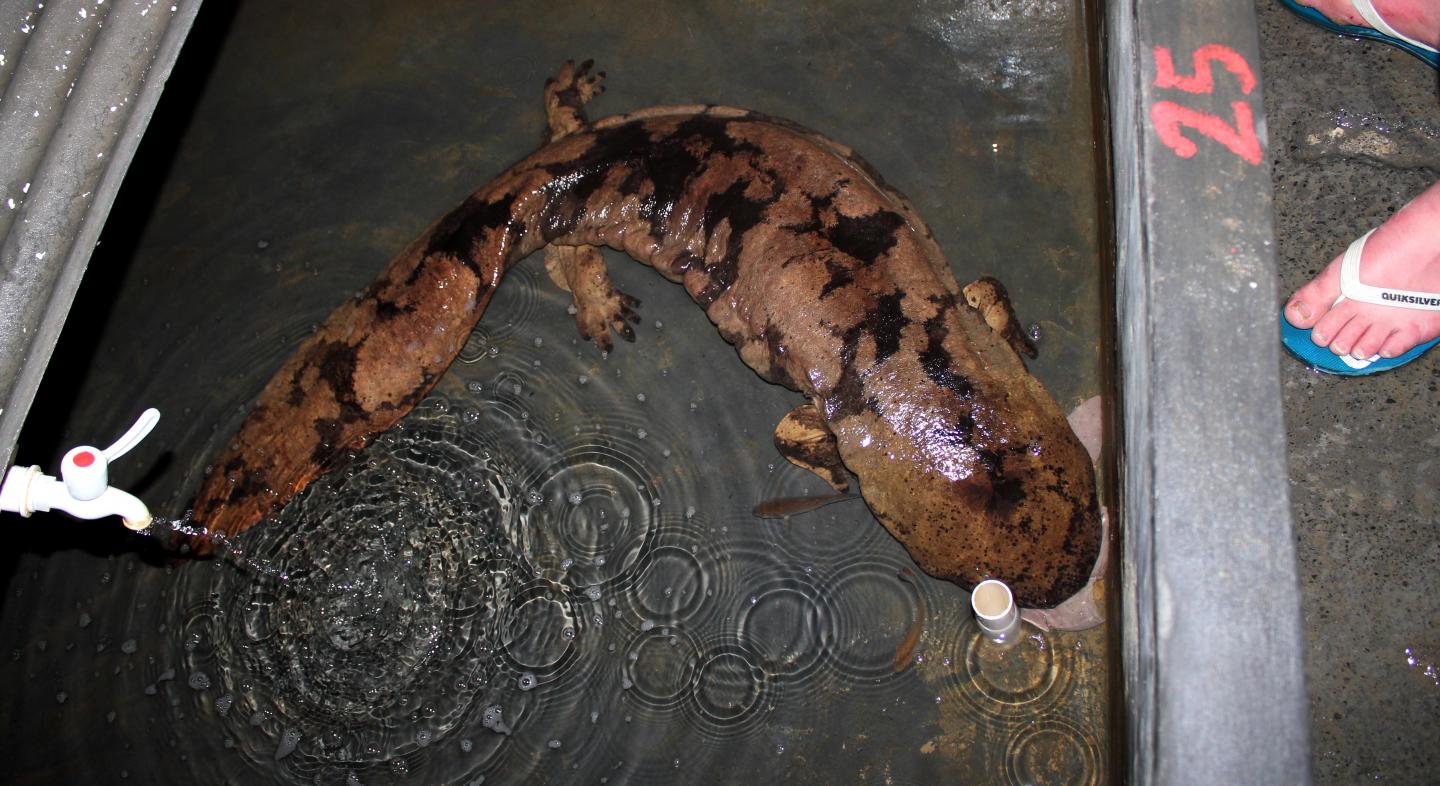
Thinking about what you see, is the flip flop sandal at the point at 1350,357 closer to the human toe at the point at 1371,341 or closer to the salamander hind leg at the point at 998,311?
the human toe at the point at 1371,341

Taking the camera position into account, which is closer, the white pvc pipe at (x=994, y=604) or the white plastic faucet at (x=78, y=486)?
the white plastic faucet at (x=78, y=486)

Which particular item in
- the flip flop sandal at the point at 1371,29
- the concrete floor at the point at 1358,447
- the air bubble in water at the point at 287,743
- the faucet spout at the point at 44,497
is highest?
the faucet spout at the point at 44,497

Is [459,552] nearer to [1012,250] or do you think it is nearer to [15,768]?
[15,768]

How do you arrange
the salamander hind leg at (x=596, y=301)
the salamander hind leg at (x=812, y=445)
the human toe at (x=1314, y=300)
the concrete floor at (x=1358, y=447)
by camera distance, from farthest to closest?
the salamander hind leg at (x=596, y=301), the salamander hind leg at (x=812, y=445), the human toe at (x=1314, y=300), the concrete floor at (x=1358, y=447)

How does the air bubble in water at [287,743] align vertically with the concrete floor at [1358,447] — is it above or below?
above

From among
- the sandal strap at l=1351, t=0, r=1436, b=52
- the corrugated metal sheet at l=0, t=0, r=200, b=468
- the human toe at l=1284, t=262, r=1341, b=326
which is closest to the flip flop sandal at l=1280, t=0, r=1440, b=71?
the sandal strap at l=1351, t=0, r=1436, b=52

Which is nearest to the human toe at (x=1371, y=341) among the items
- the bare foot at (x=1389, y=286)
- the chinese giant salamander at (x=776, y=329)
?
the bare foot at (x=1389, y=286)

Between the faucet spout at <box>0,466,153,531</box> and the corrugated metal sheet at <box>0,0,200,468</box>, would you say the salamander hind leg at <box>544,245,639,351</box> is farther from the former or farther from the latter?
the faucet spout at <box>0,466,153,531</box>

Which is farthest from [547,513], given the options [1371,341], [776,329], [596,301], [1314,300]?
[1371,341]
